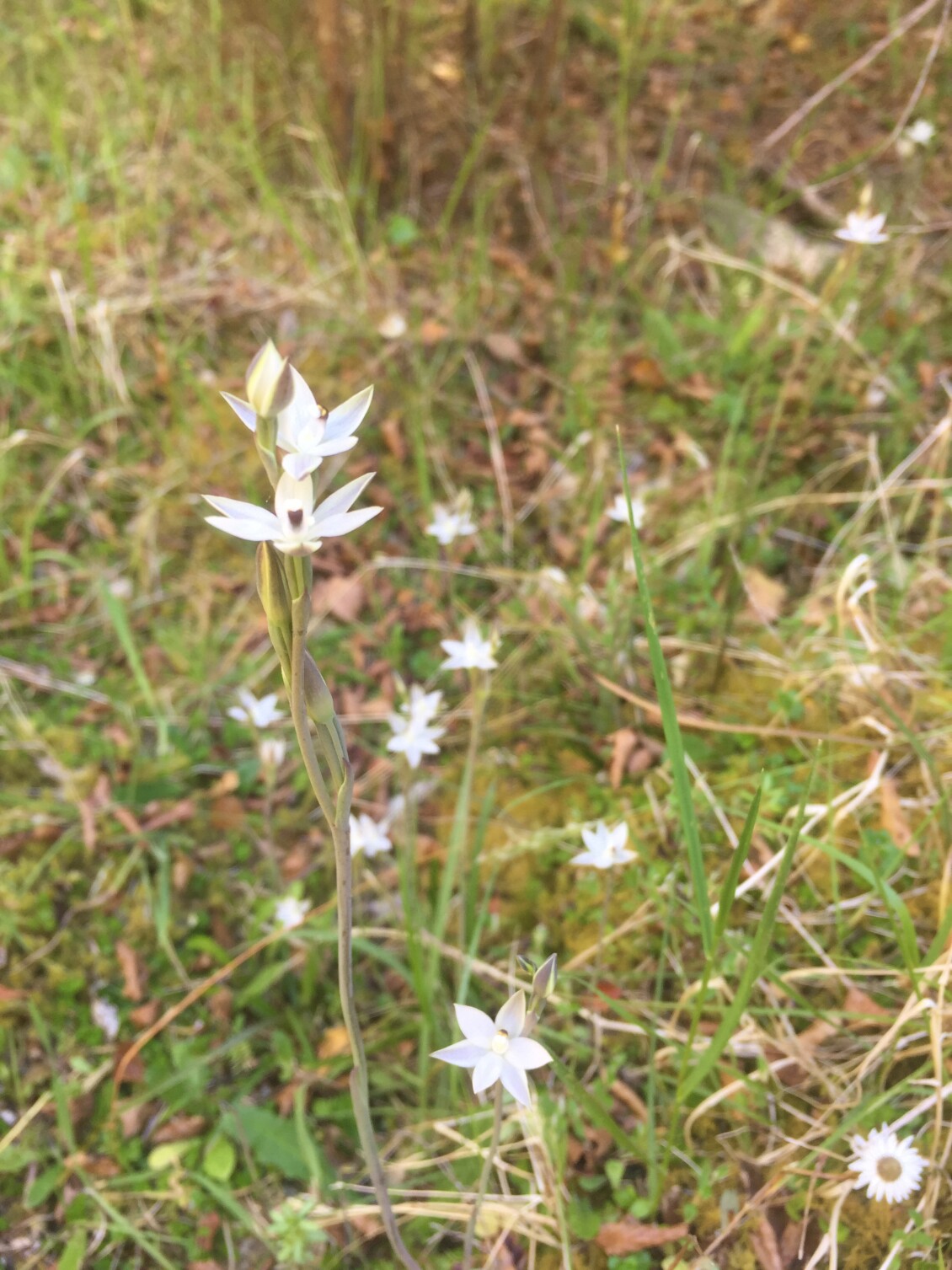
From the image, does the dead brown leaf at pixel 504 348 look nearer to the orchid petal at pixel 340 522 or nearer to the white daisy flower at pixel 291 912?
the white daisy flower at pixel 291 912

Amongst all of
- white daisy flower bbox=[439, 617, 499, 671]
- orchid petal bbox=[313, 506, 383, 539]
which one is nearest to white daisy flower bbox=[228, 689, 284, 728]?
white daisy flower bbox=[439, 617, 499, 671]

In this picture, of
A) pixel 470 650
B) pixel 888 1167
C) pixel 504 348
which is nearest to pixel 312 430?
pixel 470 650

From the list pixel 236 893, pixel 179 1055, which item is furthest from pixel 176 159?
pixel 179 1055

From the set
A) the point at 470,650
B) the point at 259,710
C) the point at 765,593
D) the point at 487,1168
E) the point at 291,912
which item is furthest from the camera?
the point at 765,593

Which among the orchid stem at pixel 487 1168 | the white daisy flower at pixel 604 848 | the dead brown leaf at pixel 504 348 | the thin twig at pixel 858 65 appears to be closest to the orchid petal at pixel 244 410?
the orchid stem at pixel 487 1168

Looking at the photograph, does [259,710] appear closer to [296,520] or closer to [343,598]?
[343,598]

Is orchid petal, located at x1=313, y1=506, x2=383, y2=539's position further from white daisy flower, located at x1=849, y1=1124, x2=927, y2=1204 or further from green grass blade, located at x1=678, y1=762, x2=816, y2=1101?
white daisy flower, located at x1=849, y1=1124, x2=927, y2=1204

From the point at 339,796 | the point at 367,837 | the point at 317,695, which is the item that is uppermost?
the point at 317,695
